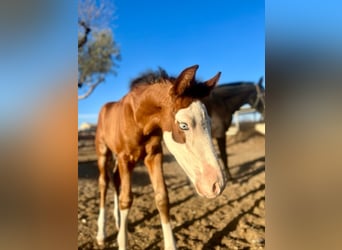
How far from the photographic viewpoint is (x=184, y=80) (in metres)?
1.08

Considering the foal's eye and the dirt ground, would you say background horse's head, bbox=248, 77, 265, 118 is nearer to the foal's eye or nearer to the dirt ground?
the dirt ground

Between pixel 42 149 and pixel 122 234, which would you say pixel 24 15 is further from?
pixel 122 234

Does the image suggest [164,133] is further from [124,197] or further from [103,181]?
[103,181]

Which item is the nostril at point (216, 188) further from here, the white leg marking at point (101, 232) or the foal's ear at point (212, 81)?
the white leg marking at point (101, 232)

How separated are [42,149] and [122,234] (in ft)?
3.36

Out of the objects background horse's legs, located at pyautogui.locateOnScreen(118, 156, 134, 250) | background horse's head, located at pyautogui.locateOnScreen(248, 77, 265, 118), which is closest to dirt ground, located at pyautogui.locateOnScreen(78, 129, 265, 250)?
background horse's legs, located at pyautogui.locateOnScreen(118, 156, 134, 250)

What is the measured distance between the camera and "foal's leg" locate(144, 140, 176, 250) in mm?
1345

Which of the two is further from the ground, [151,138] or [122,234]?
[151,138]

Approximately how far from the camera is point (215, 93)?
3221 mm

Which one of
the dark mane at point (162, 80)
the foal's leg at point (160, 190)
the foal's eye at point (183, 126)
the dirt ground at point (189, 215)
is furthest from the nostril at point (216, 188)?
the dirt ground at point (189, 215)

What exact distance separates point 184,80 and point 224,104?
221 cm

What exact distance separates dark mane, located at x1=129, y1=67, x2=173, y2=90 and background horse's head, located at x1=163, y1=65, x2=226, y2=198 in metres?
0.17

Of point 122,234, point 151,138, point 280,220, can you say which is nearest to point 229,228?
point 122,234

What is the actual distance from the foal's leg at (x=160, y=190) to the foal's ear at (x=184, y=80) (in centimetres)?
38
